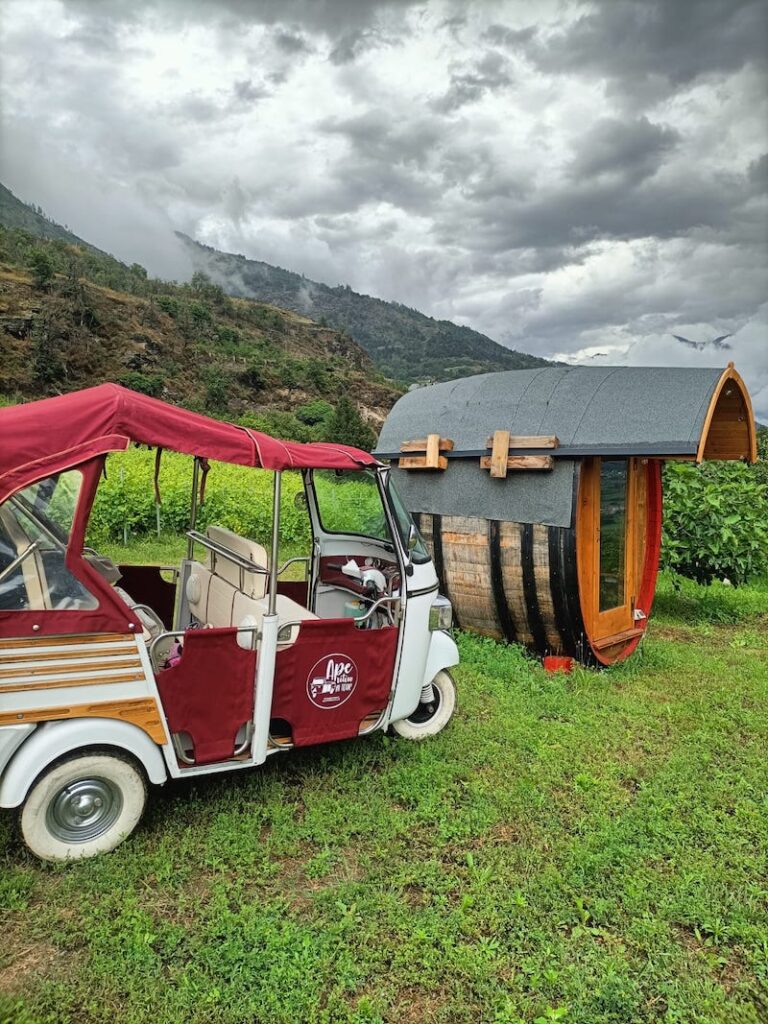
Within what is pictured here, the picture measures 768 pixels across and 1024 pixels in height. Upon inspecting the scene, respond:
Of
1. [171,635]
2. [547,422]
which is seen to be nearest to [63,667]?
[171,635]

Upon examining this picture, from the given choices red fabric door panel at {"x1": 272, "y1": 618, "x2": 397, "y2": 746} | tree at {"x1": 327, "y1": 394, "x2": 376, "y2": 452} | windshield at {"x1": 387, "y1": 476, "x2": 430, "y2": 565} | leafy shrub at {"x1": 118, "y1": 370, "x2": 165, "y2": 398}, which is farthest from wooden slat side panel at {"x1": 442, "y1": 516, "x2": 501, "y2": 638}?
leafy shrub at {"x1": 118, "y1": 370, "x2": 165, "y2": 398}

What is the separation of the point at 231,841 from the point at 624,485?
18.3ft

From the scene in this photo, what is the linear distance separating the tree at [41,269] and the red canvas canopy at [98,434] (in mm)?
67083

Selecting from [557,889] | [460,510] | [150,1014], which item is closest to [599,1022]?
[557,889]

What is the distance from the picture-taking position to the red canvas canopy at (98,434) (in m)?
3.15

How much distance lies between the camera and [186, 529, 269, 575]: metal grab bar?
4343 mm

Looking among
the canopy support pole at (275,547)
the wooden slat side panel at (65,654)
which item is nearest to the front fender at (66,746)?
the wooden slat side panel at (65,654)

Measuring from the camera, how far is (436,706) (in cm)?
520

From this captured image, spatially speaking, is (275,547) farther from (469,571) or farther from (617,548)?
(617,548)

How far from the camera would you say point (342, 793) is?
14.1 ft

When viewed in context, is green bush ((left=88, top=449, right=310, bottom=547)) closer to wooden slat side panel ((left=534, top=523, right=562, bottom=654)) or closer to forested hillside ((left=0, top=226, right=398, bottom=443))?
wooden slat side panel ((left=534, top=523, right=562, bottom=654))

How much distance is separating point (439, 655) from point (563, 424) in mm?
2779

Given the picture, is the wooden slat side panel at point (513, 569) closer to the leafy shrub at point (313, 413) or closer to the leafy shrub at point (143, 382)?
Answer: the leafy shrub at point (143, 382)

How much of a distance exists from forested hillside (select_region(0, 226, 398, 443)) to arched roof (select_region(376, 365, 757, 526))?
44389 mm
